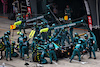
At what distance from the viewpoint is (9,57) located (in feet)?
51.8

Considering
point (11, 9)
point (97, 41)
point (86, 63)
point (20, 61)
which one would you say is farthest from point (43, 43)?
point (11, 9)

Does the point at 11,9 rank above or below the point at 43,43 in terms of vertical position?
above

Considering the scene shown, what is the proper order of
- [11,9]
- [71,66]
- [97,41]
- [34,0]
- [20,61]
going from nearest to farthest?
[71,66], [20,61], [97,41], [34,0], [11,9]

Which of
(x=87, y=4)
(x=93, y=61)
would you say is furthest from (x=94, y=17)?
(x=93, y=61)

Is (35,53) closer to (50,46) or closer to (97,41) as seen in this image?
(50,46)

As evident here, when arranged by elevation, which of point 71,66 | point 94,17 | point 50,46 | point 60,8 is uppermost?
point 60,8

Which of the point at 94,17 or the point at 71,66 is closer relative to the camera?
the point at 71,66

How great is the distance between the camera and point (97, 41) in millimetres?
17672

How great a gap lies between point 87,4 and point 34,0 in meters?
8.97

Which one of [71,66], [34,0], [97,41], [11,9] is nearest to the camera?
[71,66]

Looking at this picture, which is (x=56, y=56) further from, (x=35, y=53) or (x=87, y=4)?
(x=87, y=4)

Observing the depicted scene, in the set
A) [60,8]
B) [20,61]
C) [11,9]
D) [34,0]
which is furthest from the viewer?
[11,9]

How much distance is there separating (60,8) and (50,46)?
1439 cm

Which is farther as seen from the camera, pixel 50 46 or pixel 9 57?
pixel 9 57
